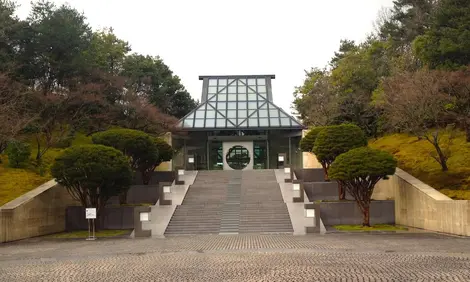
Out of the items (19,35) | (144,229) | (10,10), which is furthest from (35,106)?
(144,229)

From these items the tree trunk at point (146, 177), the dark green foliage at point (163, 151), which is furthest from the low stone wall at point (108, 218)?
the dark green foliage at point (163, 151)

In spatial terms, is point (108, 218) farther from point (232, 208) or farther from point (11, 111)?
point (11, 111)

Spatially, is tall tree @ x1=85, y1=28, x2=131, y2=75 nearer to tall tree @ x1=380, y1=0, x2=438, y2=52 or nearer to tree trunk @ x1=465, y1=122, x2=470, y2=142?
tall tree @ x1=380, y1=0, x2=438, y2=52

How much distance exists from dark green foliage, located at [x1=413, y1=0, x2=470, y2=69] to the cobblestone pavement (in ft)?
33.6

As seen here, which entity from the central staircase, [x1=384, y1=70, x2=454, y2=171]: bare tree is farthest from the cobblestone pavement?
[x1=384, y1=70, x2=454, y2=171]: bare tree

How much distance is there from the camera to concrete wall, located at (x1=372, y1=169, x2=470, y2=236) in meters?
18.7

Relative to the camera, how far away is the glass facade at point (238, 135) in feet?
143

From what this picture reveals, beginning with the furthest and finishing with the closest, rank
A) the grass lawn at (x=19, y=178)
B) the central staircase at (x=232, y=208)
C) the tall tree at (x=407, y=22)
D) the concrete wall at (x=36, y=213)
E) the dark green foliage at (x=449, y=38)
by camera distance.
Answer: the tall tree at (x=407, y=22) < the dark green foliage at (x=449, y=38) < the grass lawn at (x=19, y=178) < the central staircase at (x=232, y=208) < the concrete wall at (x=36, y=213)

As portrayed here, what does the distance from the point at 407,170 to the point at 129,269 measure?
19.9 meters

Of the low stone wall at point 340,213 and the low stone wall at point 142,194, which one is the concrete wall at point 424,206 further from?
the low stone wall at point 142,194

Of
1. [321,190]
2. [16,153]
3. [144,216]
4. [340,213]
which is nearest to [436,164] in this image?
[321,190]

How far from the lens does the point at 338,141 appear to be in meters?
26.8

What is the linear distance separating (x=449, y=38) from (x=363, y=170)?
9008mm

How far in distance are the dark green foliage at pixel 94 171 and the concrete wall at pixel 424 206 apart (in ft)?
42.9
